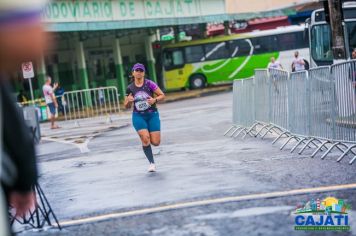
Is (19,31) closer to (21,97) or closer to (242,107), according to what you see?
(242,107)

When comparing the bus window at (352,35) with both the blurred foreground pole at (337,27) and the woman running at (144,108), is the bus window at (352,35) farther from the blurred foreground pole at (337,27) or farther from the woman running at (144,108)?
the woman running at (144,108)

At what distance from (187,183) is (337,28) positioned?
766 centimetres

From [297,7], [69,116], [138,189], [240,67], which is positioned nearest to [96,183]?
[138,189]

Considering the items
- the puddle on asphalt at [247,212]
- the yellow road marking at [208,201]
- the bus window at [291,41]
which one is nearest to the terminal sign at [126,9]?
A: the bus window at [291,41]

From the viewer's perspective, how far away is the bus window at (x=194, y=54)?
1628 inches

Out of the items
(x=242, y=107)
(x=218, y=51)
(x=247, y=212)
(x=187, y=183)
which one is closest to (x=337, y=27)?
(x=242, y=107)

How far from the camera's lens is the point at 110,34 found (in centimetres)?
3753

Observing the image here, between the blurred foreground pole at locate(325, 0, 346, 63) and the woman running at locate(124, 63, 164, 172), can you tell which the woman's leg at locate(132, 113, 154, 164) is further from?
the blurred foreground pole at locate(325, 0, 346, 63)

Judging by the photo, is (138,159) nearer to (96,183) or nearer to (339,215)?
(96,183)

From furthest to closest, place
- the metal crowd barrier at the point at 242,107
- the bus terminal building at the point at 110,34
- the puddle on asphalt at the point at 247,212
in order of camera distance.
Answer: the bus terminal building at the point at 110,34 → the metal crowd barrier at the point at 242,107 → the puddle on asphalt at the point at 247,212

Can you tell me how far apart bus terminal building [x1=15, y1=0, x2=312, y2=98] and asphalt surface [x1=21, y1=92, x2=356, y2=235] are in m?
18.6

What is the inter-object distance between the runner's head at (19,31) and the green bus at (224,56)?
39.2 meters

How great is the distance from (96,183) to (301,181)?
121 inches

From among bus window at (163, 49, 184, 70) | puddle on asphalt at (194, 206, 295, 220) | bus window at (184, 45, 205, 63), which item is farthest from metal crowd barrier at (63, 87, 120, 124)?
puddle on asphalt at (194, 206, 295, 220)
